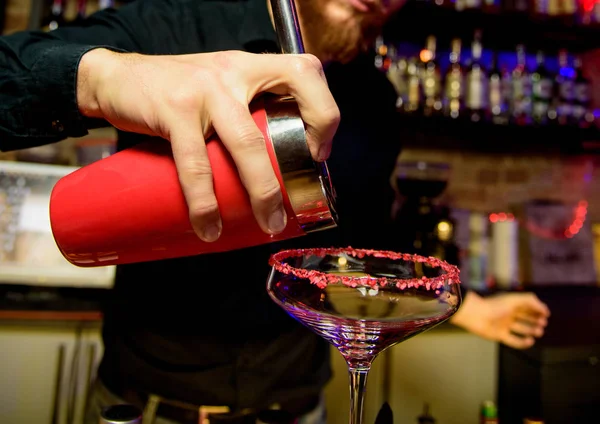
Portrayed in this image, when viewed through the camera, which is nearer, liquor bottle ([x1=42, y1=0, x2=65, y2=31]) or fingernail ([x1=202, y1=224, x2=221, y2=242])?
fingernail ([x1=202, y1=224, x2=221, y2=242])

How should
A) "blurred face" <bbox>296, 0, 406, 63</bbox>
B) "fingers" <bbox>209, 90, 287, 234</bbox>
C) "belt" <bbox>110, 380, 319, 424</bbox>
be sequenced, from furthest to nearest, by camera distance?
"blurred face" <bbox>296, 0, 406, 63</bbox> → "belt" <bbox>110, 380, 319, 424</bbox> → "fingers" <bbox>209, 90, 287, 234</bbox>

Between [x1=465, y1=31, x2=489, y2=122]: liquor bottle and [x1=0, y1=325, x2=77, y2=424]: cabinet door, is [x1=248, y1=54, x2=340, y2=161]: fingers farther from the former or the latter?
[x1=465, y1=31, x2=489, y2=122]: liquor bottle

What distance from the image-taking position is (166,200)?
458 mm

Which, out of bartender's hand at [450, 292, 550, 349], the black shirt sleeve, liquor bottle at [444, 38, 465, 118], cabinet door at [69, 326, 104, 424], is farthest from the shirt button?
liquor bottle at [444, 38, 465, 118]

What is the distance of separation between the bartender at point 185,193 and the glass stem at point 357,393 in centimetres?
17

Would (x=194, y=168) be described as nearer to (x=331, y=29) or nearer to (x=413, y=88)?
(x=331, y=29)

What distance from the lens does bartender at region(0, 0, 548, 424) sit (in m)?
0.48

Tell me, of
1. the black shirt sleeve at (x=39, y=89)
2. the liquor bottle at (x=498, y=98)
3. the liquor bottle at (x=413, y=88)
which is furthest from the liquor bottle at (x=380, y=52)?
the black shirt sleeve at (x=39, y=89)

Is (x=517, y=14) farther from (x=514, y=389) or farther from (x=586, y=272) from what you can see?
(x=514, y=389)

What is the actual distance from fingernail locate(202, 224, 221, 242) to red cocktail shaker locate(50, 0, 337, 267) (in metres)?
0.02

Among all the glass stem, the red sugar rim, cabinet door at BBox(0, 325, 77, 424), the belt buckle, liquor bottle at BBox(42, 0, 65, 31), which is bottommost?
Result: cabinet door at BBox(0, 325, 77, 424)

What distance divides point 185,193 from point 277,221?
0.29ft

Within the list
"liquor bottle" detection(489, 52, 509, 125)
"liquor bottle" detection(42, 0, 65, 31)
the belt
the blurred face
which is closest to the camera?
the belt

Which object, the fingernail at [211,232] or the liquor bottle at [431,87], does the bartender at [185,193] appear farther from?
the liquor bottle at [431,87]
